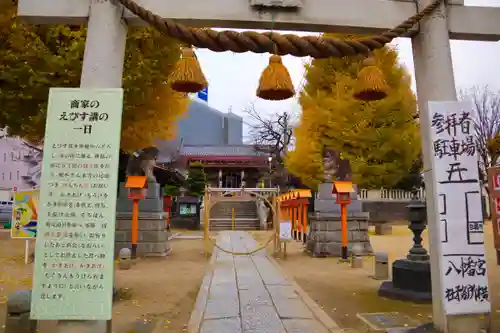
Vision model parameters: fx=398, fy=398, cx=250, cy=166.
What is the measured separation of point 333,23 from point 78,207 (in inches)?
121

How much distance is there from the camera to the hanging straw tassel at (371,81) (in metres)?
4.46

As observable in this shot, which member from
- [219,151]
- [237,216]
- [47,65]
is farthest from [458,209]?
[219,151]

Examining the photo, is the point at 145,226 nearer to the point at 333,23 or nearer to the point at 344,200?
the point at 344,200

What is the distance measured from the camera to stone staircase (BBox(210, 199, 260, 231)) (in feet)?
86.4

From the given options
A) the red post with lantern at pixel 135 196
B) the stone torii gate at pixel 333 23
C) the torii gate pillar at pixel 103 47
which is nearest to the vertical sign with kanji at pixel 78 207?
the torii gate pillar at pixel 103 47

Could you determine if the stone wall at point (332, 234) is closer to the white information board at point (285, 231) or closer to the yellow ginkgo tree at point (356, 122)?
the white information board at point (285, 231)

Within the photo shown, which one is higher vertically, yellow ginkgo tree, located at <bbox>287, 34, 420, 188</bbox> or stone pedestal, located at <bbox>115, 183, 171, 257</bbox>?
yellow ginkgo tree, located at <bbox>287, 34, 420, 188</bbox>

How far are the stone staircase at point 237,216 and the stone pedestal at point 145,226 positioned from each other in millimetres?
13325

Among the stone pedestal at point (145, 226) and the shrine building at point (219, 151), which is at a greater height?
the shrine building at point (219, 151)

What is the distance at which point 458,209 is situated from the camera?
3.84 metres

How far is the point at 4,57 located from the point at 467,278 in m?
9.47

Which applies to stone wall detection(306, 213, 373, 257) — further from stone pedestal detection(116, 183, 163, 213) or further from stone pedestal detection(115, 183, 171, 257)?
stone pedestal detection(116, 183, 163, 213)

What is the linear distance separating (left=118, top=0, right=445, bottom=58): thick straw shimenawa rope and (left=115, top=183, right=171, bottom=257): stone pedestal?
9524mm

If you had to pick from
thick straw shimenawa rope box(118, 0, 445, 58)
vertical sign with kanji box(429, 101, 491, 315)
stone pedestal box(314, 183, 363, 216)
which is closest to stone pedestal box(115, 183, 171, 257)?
stone pedestal box(314, 183, 363, 216)
